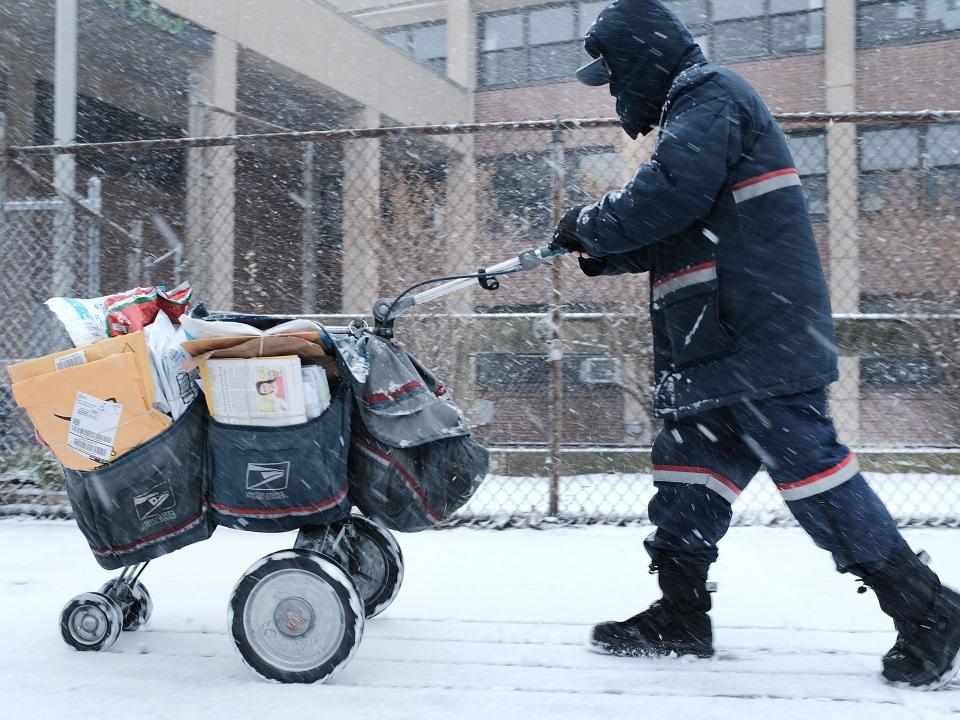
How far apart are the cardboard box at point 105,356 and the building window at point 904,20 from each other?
612 inches

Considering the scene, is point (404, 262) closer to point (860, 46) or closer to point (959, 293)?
point (959, 293)

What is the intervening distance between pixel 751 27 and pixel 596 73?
48.0 feet

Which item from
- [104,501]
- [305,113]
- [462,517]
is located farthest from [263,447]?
[305,113]

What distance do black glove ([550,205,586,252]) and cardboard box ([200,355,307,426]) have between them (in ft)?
2.67

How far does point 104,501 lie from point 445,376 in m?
3.75

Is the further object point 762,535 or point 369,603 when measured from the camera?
point 762,535

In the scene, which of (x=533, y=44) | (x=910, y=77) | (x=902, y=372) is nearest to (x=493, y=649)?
(x=902, y=372)

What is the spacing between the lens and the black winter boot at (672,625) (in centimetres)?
236

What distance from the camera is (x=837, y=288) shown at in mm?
9758

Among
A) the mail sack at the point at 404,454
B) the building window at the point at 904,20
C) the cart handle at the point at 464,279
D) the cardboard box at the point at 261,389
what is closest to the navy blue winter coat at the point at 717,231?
the cart handle at the point at 464,279

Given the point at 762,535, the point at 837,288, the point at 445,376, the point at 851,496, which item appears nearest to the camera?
the point at 851,496

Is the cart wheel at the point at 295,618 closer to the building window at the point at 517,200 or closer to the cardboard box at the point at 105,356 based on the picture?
the cardboard box at the point at 105,356

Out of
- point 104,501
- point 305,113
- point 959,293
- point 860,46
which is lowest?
point 104,501

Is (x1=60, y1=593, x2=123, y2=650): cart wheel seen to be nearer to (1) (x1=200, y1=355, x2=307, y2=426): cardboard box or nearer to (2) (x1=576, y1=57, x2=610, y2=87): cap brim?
(1) (x1=200, y1=355, x2=307, y2=426): cardboard box
